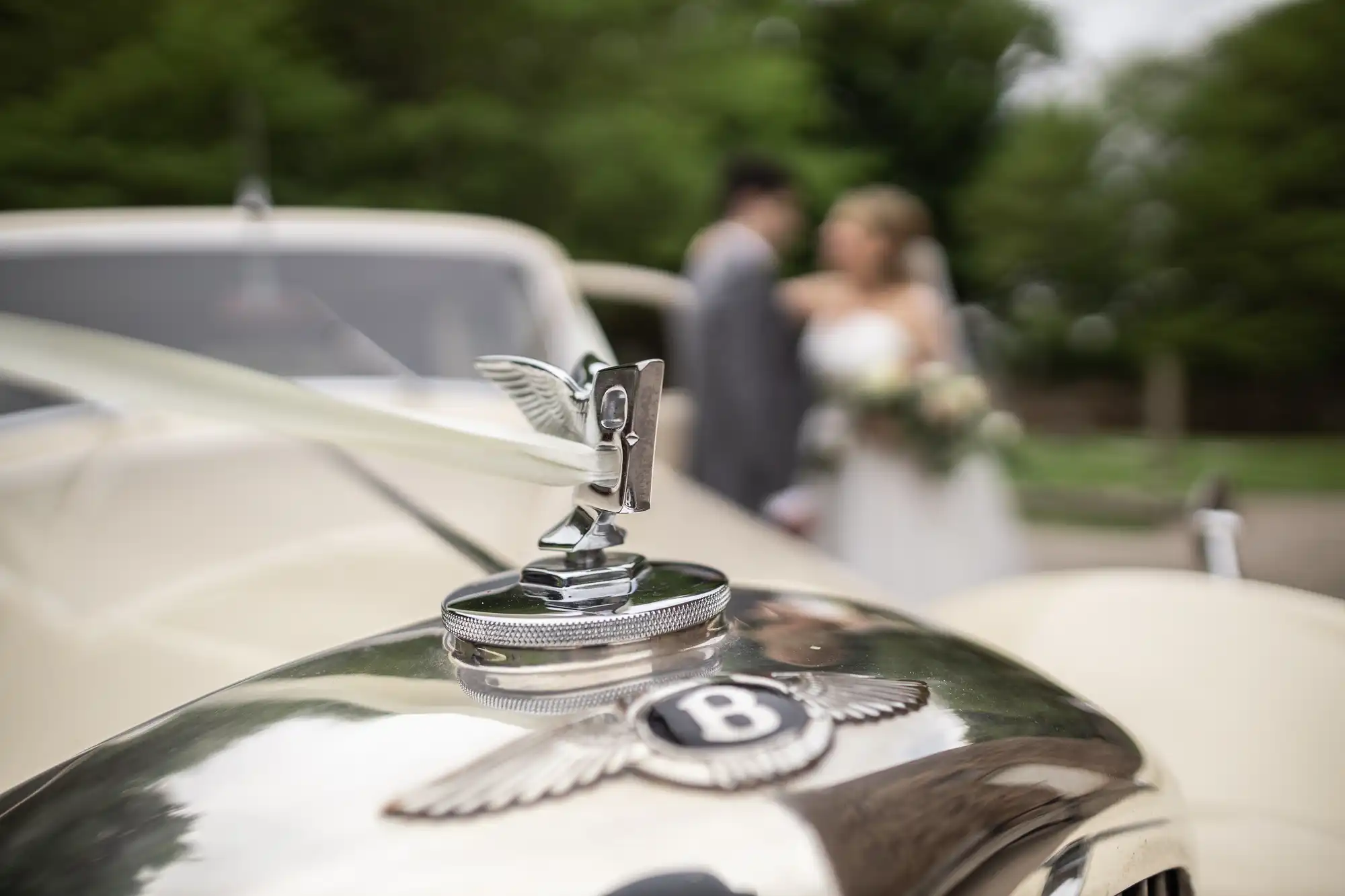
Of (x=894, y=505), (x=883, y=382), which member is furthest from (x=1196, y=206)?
(x=883, y=382)

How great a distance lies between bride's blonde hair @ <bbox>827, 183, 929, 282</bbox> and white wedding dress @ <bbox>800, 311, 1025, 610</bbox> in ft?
0.87

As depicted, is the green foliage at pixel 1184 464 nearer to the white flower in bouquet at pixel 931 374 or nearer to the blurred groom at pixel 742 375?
the white flower in bouquet at pixel 931 374

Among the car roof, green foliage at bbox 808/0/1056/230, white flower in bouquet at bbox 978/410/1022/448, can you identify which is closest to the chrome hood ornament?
the car roof

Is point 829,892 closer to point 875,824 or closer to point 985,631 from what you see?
point 875,824

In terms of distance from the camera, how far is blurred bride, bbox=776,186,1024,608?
4.47 metres

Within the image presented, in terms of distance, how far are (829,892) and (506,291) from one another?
5.94 ft

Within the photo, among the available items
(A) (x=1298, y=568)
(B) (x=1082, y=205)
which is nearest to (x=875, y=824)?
(A) (x=1298, y=568)

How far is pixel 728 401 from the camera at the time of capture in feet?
13.2

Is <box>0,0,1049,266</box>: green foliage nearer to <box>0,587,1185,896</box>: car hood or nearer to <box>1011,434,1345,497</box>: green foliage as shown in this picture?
<box>0,587,1185,896</box>: car hood

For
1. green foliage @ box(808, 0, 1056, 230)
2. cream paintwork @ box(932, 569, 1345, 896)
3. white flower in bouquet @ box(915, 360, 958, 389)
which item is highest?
green foliage @ box(808, 0, 1056, 230)

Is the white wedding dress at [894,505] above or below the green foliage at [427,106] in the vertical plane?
below

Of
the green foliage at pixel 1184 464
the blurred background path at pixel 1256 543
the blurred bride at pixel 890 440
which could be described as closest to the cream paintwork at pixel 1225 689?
the blurred background path at pixel 1256 543

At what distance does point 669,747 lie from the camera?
687mm

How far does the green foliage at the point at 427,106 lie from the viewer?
1.66m
